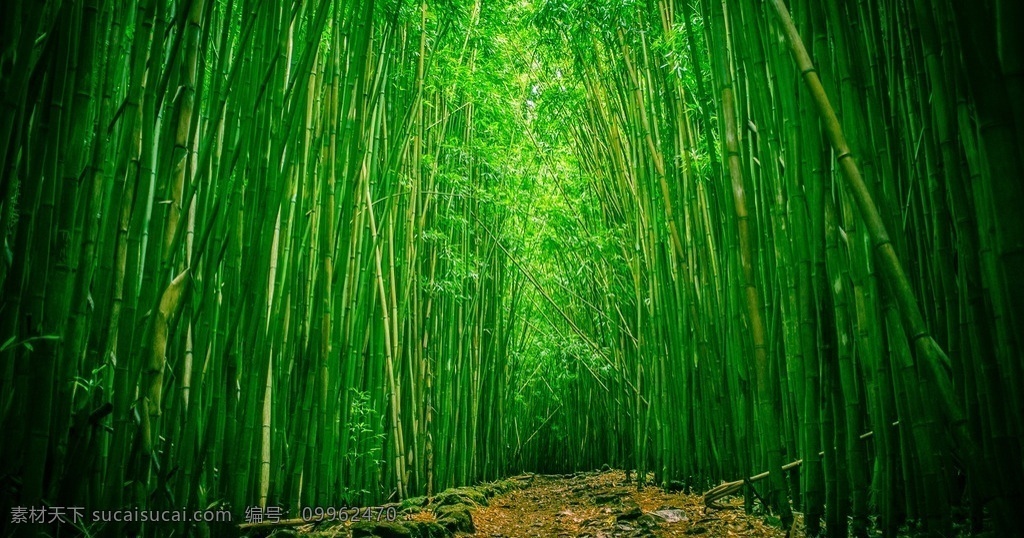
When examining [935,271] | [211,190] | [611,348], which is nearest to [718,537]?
[935,271]

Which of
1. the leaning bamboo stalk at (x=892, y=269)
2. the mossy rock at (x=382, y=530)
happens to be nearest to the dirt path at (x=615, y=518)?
the mossy rock at (x=382, y=530)

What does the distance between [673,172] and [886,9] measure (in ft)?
6.40

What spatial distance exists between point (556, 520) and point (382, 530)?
152 centimetres

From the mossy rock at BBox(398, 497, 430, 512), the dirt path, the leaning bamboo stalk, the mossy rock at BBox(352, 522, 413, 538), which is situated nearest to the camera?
the leaning bamboo stalk

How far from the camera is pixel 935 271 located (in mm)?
1396

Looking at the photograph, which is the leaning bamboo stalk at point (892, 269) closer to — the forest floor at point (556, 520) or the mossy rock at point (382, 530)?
the forest floor at point (556, 520)

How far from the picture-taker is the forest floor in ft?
6.35

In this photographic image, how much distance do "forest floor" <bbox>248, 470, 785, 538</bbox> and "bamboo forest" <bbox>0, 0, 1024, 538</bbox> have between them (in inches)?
1.0

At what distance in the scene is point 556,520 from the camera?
320cm

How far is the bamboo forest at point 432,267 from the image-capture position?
1.10 metres

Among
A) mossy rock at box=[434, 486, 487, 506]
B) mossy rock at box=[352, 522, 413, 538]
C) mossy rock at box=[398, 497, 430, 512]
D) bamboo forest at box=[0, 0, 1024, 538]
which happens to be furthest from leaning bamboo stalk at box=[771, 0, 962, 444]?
mossy rock at box=[434, 486, 487, 506]

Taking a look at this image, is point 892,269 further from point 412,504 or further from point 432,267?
point 432,267

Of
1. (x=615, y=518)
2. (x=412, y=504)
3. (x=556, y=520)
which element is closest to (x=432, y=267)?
(x=412, y=504)

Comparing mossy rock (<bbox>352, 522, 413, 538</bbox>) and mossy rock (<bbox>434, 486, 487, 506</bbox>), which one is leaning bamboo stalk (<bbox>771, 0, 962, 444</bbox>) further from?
mossy rock (<bbox>434, 486, 487, 506</bbox>)
